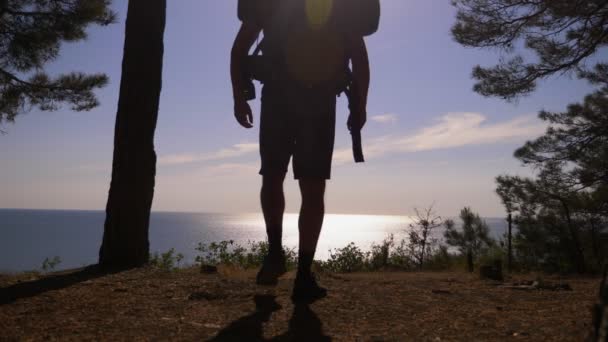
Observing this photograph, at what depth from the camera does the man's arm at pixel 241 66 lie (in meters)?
2.70

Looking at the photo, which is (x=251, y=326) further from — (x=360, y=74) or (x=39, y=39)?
(x=39, y=39)

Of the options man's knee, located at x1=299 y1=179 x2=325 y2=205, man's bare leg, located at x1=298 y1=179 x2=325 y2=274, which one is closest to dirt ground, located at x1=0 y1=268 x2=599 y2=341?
man's bare leg, located at x1=298 y1=179 x2=325 y2=274

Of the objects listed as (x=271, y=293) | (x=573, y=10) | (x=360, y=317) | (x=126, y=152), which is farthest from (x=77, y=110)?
(x=573, y=10)

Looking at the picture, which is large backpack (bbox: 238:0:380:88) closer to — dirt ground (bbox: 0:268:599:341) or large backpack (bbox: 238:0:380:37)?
large backpack (bbox: 238:0:380:37)

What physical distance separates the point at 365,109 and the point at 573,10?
4.87m

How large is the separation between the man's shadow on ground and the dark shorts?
70 centimetres

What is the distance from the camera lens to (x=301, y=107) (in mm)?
2451

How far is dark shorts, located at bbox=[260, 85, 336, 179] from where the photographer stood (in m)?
2.41

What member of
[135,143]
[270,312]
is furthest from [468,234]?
[270,312]

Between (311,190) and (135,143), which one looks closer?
(311,190)

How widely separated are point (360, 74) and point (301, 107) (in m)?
0.44

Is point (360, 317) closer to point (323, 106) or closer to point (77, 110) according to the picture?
point (323, 106)

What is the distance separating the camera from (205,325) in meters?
1.86

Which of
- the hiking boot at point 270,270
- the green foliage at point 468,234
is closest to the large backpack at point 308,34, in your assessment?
the hiking boot at point 270,270
